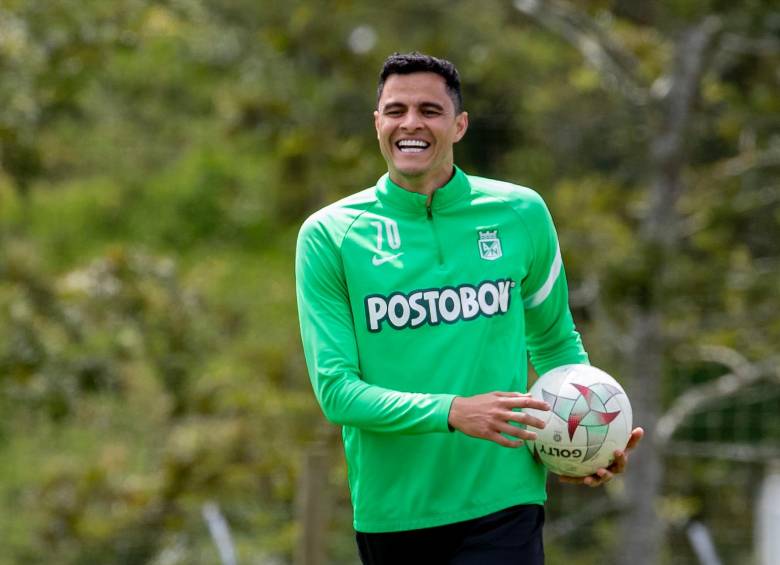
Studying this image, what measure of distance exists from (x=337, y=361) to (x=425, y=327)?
25 cm

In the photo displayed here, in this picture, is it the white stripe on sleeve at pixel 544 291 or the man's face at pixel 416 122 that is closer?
the man's face at pixel 416 122

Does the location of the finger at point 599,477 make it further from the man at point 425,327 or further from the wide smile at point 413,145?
the wide smile at point 413,145

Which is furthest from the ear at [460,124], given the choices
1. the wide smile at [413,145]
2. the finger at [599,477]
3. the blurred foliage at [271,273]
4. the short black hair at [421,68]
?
the blurred foliage at [271,273]

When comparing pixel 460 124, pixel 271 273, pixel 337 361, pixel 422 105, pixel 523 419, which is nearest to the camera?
pixel 523 419

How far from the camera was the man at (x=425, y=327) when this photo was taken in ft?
11.6

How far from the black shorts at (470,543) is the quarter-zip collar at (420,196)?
816 millimetres

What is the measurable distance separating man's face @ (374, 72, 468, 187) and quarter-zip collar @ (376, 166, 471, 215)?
53 mm

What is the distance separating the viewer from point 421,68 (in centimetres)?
358

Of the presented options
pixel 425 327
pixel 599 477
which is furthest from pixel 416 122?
pixel 599 477

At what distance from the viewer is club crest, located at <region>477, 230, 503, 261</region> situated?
3.62 meters

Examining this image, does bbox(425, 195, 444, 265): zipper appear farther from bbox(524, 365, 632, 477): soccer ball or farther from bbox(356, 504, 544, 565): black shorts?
bbox(356, 504, 544, 565): black shorts

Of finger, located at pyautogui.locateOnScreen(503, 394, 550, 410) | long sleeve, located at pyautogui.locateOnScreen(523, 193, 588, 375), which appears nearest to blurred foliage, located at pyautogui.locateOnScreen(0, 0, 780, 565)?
long sleeve, located at pyautogui.locateOnScreen(523, 193, 588, 375)

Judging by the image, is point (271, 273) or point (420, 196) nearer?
point (420, 196)

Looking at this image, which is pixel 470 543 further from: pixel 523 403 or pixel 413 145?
pixel 413 145
